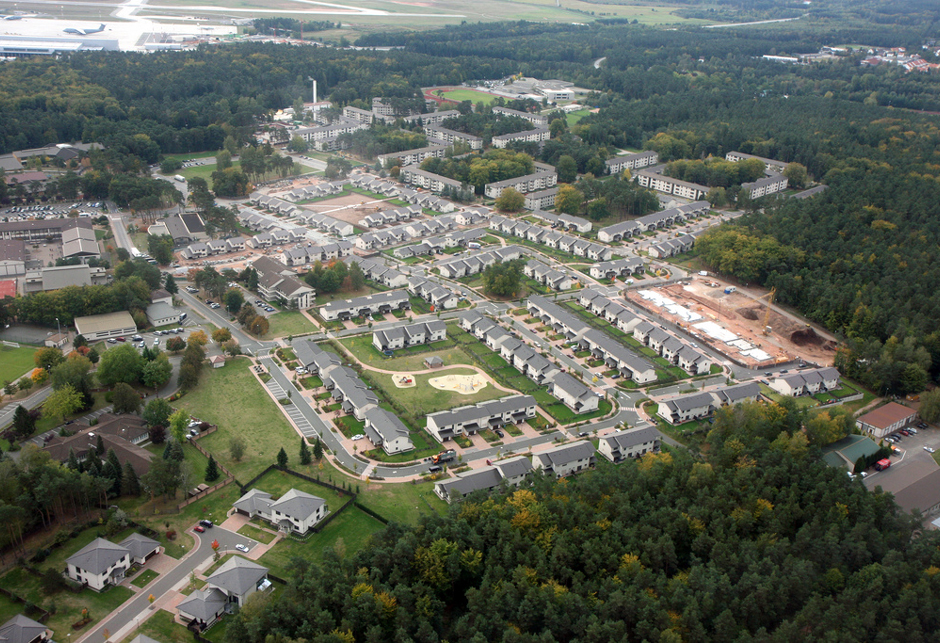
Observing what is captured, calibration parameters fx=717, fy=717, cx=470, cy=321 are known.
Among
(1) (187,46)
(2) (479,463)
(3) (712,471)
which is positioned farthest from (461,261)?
(1) (187,46)

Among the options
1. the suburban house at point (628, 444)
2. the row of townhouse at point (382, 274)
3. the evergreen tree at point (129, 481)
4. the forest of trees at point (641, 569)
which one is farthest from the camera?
the row of townhouse at point (382, 274)

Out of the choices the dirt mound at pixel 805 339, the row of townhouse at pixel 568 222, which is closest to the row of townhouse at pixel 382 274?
the row of townhouse at pixel 568 222

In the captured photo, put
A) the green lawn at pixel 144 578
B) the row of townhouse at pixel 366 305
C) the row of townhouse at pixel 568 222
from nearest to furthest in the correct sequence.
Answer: the green lawn at pixel 144 578
the row of townhouse at pixel 366 305
the row of townhouse at pixel 568 222

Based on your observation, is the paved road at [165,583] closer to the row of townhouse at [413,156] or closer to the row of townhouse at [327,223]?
the row of townhouse at [327,223]

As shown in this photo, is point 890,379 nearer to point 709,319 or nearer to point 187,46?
point 709,319

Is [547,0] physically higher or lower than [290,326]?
higher

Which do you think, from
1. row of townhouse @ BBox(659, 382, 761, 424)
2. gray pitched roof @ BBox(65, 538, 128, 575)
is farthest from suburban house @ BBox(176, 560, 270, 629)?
row of townhouse @ BBox(659, 382, 761, 424)

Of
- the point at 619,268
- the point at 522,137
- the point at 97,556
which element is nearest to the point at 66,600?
the point at 97,556
